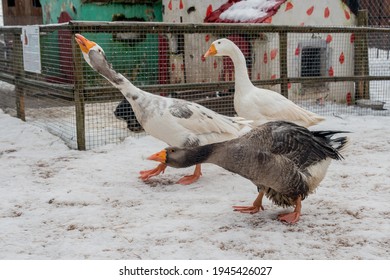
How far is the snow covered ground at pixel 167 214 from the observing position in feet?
10.6

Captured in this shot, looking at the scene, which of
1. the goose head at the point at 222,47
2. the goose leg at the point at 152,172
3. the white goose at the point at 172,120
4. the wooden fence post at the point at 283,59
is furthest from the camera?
the wooden fence post at the point at 283,59

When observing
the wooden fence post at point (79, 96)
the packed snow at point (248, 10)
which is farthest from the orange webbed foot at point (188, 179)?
the packed snow at point (248, 10)

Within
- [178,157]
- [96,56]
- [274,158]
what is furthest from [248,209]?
[96,56]

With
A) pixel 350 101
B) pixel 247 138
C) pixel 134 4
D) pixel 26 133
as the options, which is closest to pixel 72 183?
pixel 247 138

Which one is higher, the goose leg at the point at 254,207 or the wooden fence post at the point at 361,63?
the wooden fence post at the point at 361,63

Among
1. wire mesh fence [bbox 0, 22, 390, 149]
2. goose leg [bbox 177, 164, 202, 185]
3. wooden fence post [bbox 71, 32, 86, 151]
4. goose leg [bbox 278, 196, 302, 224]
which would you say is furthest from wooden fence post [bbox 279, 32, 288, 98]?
goose leg [bbox 278, 196, 302, 224]

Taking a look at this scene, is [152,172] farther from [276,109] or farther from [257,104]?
[276,109]

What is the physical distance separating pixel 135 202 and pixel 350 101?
6.88 meters

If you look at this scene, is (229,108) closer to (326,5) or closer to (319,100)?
(319,100)

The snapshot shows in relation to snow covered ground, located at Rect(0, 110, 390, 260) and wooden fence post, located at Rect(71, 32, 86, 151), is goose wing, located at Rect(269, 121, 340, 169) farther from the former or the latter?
wooden fence post, located at Rect(71, 32, 86, 151)

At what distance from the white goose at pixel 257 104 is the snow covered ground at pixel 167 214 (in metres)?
0.68

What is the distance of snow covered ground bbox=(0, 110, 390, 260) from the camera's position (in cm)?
323

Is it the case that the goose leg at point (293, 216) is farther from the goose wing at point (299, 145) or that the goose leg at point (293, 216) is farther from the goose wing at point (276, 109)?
the goose wing at point (276, 109)

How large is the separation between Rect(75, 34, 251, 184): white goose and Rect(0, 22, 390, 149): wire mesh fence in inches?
47.1
